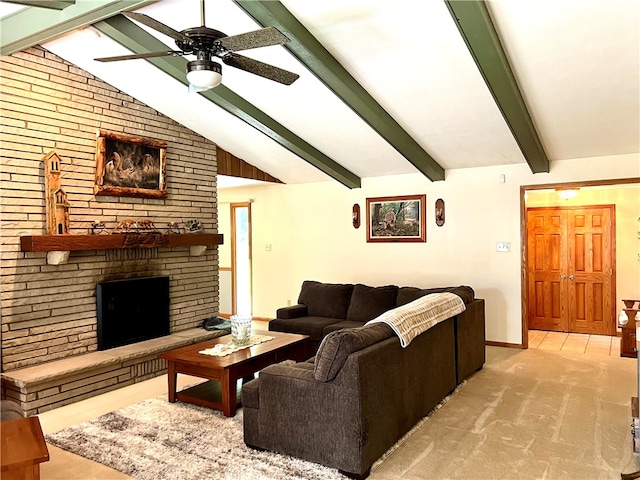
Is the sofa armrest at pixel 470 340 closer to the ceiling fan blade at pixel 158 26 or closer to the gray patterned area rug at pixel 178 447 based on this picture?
the gray patterned area rug at pixel 178 447

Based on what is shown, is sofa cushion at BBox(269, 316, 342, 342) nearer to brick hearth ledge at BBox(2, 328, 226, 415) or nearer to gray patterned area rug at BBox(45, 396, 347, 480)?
brick hearth ledge at BBox(2, 328, 226, 415)

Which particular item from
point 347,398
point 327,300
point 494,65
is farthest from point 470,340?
point 494,65

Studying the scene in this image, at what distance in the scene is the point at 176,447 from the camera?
3264 mm

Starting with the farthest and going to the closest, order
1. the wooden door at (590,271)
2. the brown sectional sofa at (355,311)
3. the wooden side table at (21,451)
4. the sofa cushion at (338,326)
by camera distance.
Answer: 1. the wooden door at (590,271)
2. the sofa cushion at (338,326)
3. the brown sectional sofa at (355,311)
4. the wooden side table at (21,451)

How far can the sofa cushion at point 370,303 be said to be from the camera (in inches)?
221

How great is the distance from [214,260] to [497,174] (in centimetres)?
367

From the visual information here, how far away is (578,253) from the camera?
7.02m

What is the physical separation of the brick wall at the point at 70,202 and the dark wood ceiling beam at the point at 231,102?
933 mm

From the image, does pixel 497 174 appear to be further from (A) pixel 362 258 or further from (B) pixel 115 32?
(B) pixel 115 32

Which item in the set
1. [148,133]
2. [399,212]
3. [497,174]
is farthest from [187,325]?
[497,174]

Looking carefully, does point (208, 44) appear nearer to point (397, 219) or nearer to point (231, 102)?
point (231, 102)

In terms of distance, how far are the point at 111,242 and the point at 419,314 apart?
9.73ft

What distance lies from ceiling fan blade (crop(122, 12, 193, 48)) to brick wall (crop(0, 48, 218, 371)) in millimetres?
2320

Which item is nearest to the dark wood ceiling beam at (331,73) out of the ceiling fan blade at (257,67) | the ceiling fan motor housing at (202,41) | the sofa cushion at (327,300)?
the ceiling fan blade at (257,67)
